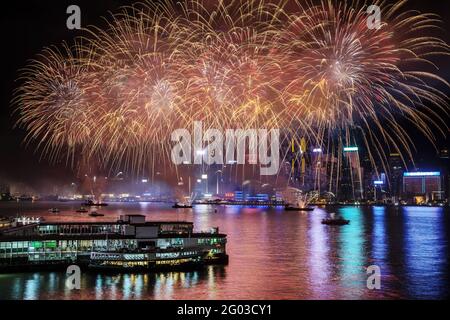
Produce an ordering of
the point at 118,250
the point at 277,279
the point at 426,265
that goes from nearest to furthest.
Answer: the point at 277,279 → the point at 118,250 → the point at 426,265

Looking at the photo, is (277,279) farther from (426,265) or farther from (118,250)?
(426,265)

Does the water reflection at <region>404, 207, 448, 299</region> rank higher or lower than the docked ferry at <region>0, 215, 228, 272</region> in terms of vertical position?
lower

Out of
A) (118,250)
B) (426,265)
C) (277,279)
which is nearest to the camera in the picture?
(277,279)

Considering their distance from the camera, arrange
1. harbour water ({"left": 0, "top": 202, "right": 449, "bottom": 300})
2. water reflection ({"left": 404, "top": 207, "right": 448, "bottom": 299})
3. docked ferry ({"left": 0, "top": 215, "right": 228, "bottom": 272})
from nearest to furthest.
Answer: harbour water ({"left": 0, "top": 202, "right": 449, "bottom": 300}), water reflection ({"left": 404, "top": 207, "right": 448, "bottom": 299}), docked ferry ({"left": 0, "top": 215, "right": 228, "bottom": 272})

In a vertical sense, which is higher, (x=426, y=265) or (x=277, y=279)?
(x=277, y=279)

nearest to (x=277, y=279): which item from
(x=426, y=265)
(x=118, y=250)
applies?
(x=118, y=250)

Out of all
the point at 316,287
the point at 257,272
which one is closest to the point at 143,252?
the point at 257,272

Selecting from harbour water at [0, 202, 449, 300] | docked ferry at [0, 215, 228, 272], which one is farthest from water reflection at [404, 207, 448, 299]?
docked ferry at [0, 215, 228, 272]

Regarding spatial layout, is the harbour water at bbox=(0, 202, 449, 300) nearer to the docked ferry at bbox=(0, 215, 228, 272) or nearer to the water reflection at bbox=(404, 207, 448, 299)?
the water reflection at bbox=(404, 207, 448, 299)
